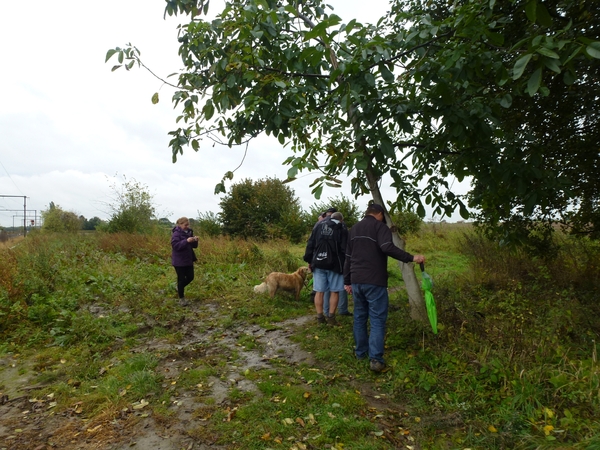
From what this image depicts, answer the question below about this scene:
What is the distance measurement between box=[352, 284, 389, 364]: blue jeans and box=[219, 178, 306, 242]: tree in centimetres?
1703

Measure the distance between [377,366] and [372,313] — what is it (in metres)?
0.61

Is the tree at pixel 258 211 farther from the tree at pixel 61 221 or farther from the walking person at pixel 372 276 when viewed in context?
the walking person at pixel 372 276

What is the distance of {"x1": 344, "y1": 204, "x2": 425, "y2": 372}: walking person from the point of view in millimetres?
4918

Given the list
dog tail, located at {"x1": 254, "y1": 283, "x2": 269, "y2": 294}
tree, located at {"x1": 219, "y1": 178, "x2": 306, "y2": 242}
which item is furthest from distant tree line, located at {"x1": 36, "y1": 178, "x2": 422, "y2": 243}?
dog tail, located at {"x1": 254, "y1": 283, "x2": 269, "y2": 294}

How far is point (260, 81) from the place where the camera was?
16.4 ft

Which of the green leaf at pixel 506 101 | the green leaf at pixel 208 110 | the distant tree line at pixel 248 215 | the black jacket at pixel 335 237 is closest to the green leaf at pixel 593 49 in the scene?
the green leaf at pixel 506 101

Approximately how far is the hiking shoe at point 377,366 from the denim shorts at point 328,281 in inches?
78.3

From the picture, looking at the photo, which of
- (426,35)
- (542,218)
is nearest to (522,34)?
(426,35)

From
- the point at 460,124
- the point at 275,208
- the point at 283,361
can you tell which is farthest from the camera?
the point at 275,208

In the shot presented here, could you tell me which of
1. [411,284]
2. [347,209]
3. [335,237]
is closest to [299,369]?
[411,284]

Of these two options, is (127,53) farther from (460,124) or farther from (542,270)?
(542,270)

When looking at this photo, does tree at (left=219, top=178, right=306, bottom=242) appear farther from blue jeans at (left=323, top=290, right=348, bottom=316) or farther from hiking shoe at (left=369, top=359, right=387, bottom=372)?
hiking shoe at (left=369, top=359, right=387, bottom=372)

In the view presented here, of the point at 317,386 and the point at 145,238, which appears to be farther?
the point at 145,238

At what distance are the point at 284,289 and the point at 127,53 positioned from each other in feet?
17.9
